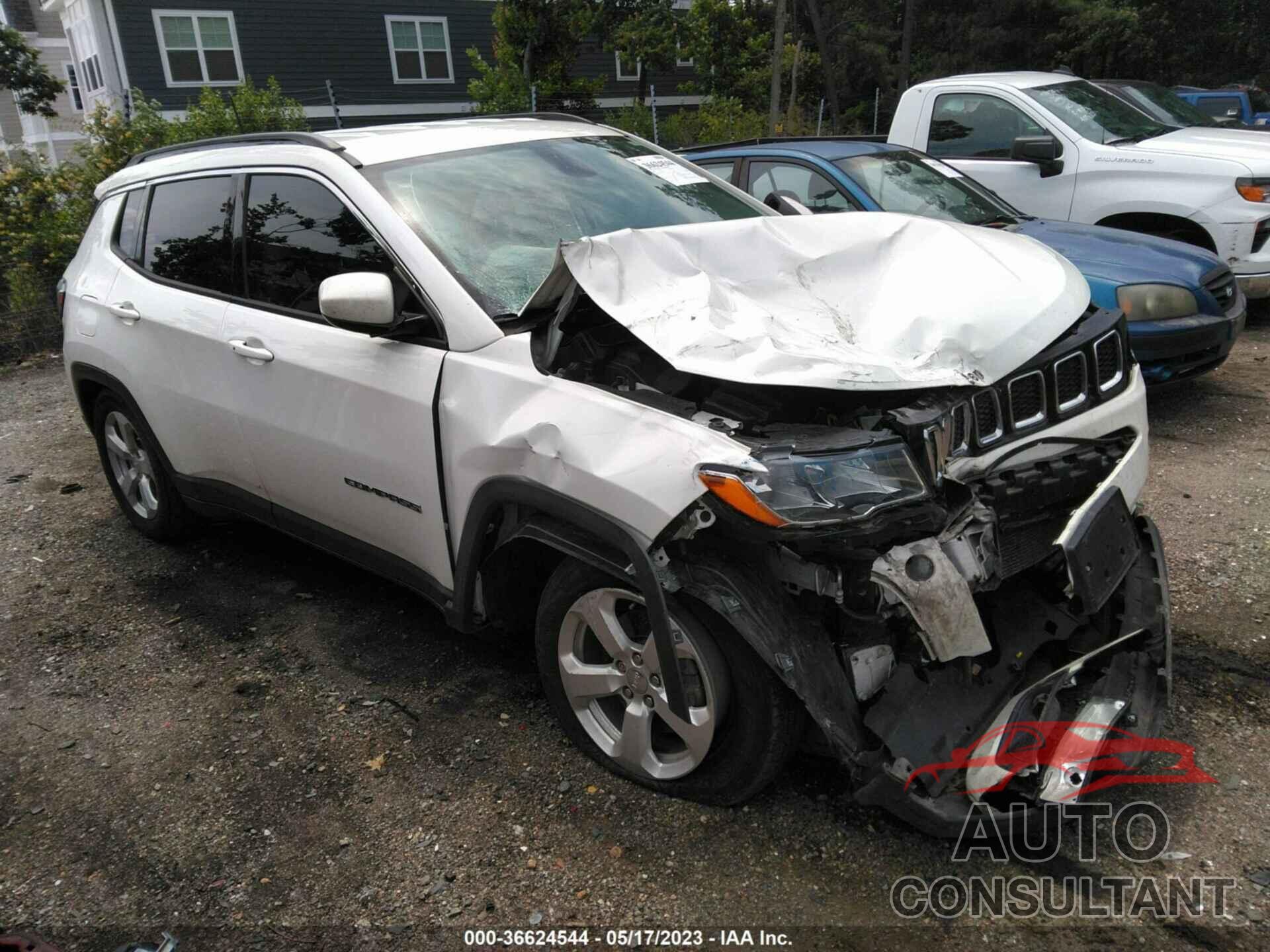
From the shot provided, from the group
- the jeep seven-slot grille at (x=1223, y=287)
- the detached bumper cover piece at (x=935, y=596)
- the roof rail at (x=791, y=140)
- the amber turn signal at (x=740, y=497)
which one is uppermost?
the roof rail at (x=791, y=140)

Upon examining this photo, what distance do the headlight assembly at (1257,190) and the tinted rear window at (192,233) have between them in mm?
6634

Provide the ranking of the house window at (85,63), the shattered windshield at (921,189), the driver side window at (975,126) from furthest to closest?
the house window at (85,63) → the driver side window at (975,126) → the shattered windshield at (921,189)

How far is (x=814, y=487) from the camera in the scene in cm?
221

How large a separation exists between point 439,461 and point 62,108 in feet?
122

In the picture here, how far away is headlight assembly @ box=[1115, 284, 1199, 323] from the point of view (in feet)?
16.8

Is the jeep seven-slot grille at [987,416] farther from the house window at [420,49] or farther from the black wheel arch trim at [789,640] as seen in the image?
the house window at [420,49]

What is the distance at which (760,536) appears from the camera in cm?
217

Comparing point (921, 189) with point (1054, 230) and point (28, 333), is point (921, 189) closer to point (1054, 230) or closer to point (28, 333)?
point (1054, 230)

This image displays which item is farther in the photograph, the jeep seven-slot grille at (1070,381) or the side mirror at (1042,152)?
the side mirror at (1042,152)

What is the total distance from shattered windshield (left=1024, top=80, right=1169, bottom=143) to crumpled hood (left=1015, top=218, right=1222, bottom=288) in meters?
1.79

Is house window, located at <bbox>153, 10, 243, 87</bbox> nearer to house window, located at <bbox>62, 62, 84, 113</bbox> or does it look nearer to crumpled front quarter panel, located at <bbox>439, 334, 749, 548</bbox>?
house window, located at <bbox>62, 62, 84, 113</bbox>

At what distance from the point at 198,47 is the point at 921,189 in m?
20.6

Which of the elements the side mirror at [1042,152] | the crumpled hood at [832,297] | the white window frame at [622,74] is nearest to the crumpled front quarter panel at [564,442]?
the crumpled hood at [832,297]

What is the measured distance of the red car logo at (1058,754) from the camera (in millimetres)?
2264
